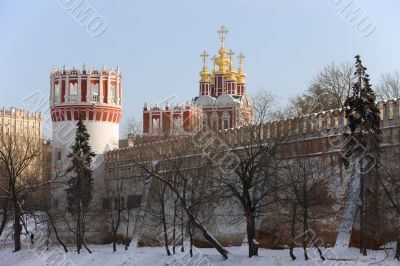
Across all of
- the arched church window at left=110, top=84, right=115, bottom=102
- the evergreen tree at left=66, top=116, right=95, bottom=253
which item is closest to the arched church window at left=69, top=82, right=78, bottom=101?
the arched church window at left=110, top=84, right=115, bottom=102

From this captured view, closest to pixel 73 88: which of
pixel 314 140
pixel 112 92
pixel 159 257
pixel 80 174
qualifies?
pixel 112 92

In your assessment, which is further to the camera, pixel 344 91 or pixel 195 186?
pixel 344 91

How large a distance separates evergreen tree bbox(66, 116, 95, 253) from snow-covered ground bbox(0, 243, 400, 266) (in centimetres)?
210

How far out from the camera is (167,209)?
3294cm

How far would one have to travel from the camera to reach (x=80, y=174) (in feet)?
117

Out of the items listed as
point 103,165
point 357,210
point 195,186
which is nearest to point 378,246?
point 357,210

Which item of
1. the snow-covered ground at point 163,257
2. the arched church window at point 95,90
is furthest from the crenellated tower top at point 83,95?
the snow-covered ground at point 163,257

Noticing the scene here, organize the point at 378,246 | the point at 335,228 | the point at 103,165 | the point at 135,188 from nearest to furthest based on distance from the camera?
the point at 378,246, the point at 335,228, the point at 135,188, the point at 103,165

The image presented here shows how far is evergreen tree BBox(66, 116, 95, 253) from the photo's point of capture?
34312mm

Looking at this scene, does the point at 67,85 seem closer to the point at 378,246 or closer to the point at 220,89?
the point at 378,246

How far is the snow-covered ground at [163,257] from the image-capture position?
1948cm

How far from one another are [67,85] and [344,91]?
16035 mm

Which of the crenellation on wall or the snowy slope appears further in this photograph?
the crenellation on wall

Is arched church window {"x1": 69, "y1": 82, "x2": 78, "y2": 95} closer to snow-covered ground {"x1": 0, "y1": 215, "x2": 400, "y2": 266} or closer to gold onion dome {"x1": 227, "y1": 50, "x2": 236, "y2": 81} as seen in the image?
snow-covered ground {"x1": 0, "y1": 215, "x2": 400, "y2": 266}
